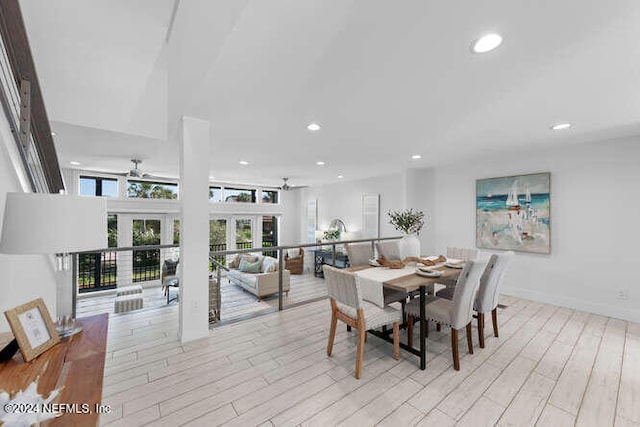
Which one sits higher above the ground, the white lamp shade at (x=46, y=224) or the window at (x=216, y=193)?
the window at (x=216, y=193)

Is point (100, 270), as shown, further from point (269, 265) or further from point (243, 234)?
point (269, 265)

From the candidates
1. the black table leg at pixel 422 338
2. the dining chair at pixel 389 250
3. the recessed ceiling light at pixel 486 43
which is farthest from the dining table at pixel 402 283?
the recessed ceiling light at pixel 486 43

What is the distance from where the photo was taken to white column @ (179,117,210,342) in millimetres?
2697

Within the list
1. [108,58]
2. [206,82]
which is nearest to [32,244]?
[206,82]

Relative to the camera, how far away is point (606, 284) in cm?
350

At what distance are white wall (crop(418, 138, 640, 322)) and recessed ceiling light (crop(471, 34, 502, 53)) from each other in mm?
3320

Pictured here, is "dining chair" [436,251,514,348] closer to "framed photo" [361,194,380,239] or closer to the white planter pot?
the white planter pot

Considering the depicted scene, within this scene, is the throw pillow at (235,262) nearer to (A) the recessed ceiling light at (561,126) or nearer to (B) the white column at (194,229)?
(B) the white column at (194,229)

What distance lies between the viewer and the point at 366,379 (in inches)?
84.7

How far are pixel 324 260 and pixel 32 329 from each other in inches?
225

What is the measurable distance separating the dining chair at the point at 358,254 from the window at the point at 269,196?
577 centimetres

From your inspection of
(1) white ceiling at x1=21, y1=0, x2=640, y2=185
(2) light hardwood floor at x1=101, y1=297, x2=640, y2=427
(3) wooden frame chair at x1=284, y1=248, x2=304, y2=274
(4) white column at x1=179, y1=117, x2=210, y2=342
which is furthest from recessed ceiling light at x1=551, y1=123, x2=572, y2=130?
(3) wooden frame chair at x1=284, y1=248, x2=304, y2=274

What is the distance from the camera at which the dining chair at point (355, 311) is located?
2184 millimetres

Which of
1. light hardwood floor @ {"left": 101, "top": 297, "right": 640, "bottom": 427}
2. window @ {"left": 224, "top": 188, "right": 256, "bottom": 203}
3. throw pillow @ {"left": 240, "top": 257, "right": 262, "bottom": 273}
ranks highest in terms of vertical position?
window @ {"left": 224, "top": 188, "right": 256, "bottom": 203}
